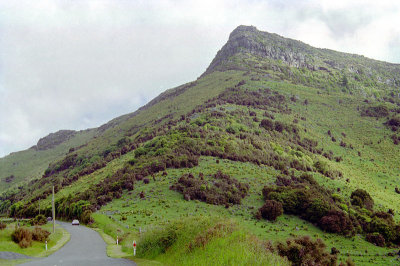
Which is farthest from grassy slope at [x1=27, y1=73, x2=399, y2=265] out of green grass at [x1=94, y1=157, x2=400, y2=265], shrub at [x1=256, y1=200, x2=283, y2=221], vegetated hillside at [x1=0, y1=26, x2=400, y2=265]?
shrub at [x1=256, y1=200, x2=283, y2=221]

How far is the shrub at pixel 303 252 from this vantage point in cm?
1989

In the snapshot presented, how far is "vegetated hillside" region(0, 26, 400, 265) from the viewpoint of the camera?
129 feet

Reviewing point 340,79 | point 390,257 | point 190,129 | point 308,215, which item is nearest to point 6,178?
point 190,129

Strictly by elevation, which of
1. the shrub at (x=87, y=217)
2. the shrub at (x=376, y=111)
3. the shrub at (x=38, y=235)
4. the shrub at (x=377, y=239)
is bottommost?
the shrub at (x=377, y=239)

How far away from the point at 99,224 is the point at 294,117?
8139 cm

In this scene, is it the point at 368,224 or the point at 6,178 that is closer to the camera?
the point at 368,224

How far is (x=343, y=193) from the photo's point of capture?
185 ft

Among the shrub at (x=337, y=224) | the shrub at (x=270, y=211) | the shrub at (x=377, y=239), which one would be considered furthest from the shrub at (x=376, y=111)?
the shrub at (x=270, y=211)

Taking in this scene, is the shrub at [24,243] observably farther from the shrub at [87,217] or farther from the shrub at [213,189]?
the shrub at [213,189]

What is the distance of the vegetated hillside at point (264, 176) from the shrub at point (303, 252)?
142mm

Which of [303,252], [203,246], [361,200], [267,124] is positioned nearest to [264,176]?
[361,200]

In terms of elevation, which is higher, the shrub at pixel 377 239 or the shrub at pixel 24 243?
the shrub at pixel 24 243

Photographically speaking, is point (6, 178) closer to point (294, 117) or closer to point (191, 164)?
point (191, 164)

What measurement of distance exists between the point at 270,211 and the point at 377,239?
14963mm
